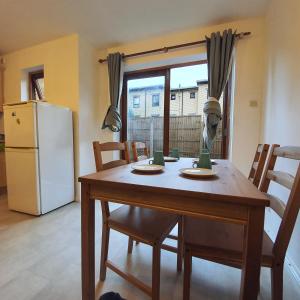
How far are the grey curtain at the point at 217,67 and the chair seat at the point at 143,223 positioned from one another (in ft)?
4.85

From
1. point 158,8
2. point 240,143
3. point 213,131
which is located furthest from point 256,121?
point 158,8

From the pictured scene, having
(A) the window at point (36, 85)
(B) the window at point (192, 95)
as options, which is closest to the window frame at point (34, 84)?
(A) the window at point (36, 85)

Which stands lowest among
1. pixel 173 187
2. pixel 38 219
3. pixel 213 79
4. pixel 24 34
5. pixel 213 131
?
pixel 38 219

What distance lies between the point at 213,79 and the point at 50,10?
6.79ft

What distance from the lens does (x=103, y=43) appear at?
9.34 ft

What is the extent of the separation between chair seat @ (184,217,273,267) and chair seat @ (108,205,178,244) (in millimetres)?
123

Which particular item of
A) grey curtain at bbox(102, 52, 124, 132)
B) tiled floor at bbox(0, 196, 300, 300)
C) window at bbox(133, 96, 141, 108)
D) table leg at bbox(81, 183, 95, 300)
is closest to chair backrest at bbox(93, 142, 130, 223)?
table leg at bbox(81, 183, 95, 300)

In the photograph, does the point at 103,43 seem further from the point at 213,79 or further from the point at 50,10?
the point at 213,79

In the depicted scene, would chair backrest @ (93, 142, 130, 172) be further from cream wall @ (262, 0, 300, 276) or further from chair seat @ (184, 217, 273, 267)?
cream wall @ (262, 0, 300, 276)

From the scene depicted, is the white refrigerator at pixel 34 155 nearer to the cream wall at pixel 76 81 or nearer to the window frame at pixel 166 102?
the cream wall at pixel 76 81

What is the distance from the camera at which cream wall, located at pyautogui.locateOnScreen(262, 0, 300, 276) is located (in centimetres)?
135

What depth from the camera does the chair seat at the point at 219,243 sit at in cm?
84

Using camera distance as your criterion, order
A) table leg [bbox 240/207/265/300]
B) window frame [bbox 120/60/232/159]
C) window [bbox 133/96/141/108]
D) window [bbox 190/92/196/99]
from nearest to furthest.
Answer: table leg [bbox 240/207/265/300] → window frame [bbox 120/60/232/159] → window [bbox 190/92/196/99] → window [bbox 133/96/141/108]

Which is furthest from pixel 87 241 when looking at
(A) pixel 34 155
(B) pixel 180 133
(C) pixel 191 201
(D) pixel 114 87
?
(D) pixel 114 87
